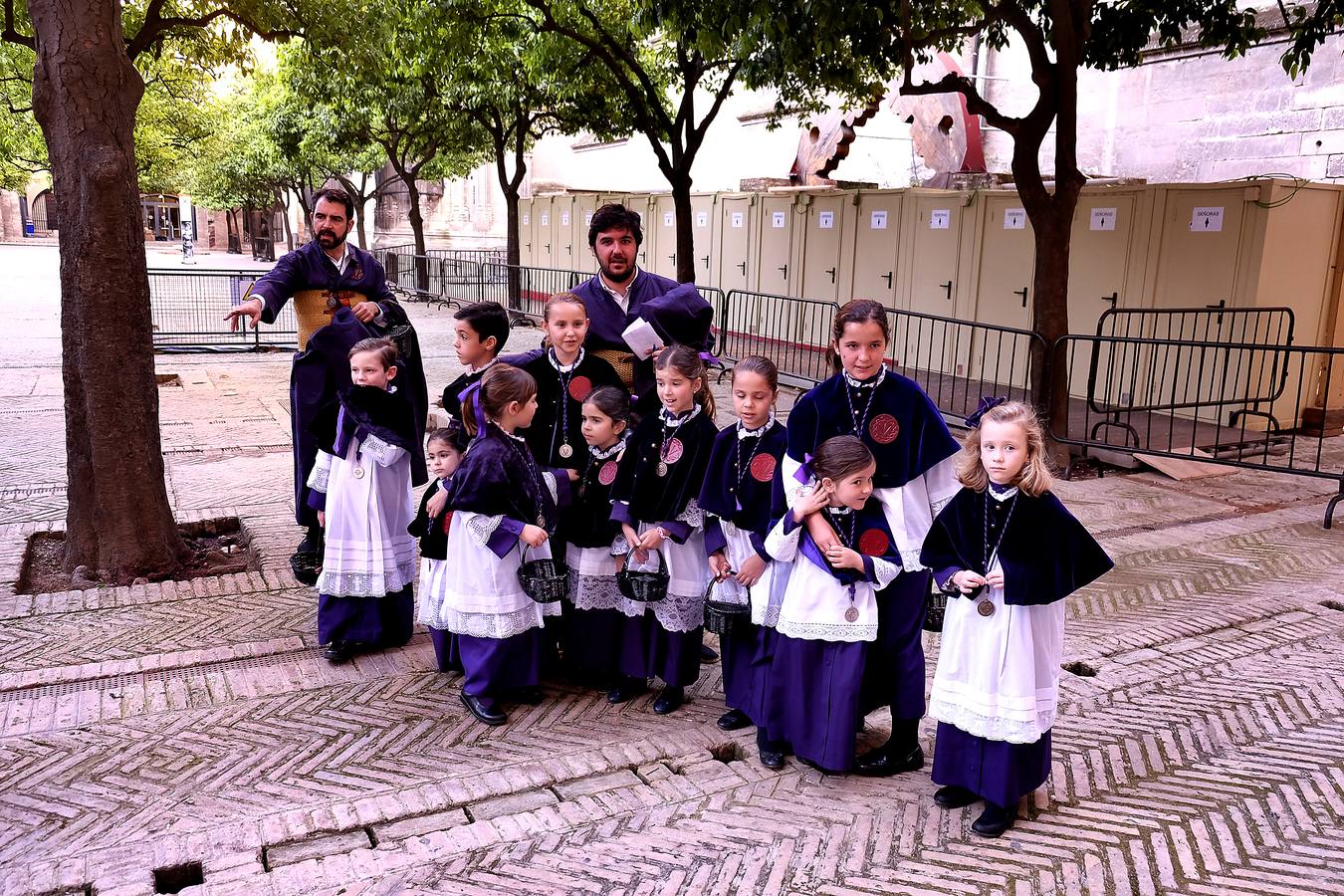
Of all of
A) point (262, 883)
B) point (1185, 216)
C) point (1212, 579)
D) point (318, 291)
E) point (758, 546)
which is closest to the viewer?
point (262, 883)

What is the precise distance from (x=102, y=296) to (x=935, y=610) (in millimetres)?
4383

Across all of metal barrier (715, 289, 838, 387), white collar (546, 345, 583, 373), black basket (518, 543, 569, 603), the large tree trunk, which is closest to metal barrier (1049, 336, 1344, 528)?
metal barrier (715, 289, 838, 387)

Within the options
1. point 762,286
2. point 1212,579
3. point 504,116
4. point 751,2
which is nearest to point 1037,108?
point 751,2

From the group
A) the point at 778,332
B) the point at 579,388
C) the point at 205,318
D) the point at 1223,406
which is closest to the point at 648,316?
the point at 579,388

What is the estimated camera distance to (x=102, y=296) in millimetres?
5371

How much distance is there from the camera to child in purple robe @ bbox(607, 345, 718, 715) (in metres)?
3.95

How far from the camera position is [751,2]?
28.8 ft

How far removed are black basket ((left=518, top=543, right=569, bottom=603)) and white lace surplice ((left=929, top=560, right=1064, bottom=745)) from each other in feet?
4.81

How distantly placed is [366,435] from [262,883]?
2002 mm

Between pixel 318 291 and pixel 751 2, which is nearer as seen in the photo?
pixel 318 291

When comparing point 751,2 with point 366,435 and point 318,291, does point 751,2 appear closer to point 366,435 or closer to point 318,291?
point 318,291

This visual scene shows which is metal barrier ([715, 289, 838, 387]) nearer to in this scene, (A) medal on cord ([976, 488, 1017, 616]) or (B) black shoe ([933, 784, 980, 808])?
(B) black shoe ([933, 784, 980, 808])

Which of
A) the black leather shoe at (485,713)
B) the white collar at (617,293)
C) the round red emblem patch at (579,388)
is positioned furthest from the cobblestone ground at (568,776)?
the white collar at (617,293)

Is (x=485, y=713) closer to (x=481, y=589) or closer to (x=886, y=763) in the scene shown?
(x=481, y=589)
